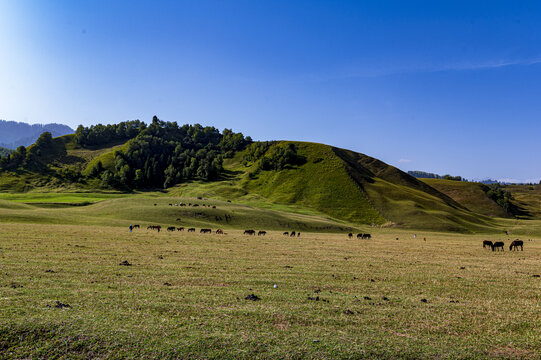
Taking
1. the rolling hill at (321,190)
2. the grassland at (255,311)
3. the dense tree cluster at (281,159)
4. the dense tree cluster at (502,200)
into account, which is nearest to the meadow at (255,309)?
the grassland at (255,311)

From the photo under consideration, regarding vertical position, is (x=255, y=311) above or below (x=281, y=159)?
below

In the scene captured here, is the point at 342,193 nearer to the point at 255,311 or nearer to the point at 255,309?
the point at 255,309

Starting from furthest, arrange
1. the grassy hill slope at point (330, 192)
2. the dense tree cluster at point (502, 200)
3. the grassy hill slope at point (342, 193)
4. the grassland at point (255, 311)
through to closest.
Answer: the dense tree cluster at point (502, 200) → the grassy hill slope at point (330, 192) → the grassy hill slope at point (342, 193) → the grassland at point (255, 311)

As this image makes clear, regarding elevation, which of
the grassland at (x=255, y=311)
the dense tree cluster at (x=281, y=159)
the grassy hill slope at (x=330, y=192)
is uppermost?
the dense tree cluster at (x=281, y=159)

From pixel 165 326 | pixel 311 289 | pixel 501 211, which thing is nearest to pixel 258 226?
pixel 311 289

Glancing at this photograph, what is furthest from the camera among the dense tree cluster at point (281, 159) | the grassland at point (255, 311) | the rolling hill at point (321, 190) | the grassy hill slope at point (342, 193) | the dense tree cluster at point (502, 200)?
the dense tree cluster at point (502, 200)

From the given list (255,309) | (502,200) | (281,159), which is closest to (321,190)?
(281,159)

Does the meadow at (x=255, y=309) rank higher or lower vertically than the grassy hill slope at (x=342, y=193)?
lower

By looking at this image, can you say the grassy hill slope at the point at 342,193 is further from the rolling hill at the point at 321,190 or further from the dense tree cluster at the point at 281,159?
the dense tree cluster at the point at 281,159

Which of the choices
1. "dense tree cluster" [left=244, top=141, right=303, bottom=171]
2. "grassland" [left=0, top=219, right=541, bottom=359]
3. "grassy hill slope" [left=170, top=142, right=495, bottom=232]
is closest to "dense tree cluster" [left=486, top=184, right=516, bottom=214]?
"grassy hill slope" [left=170, top=142, right=495, bottom=232]

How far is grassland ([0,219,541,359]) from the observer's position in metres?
11.5

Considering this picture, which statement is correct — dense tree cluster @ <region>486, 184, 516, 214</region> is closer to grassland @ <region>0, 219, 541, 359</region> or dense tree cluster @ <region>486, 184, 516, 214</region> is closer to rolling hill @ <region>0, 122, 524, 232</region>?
rolling hill @ <region>0, 122, 524, 232</region>

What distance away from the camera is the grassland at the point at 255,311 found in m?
11.5

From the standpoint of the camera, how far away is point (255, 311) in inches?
585
